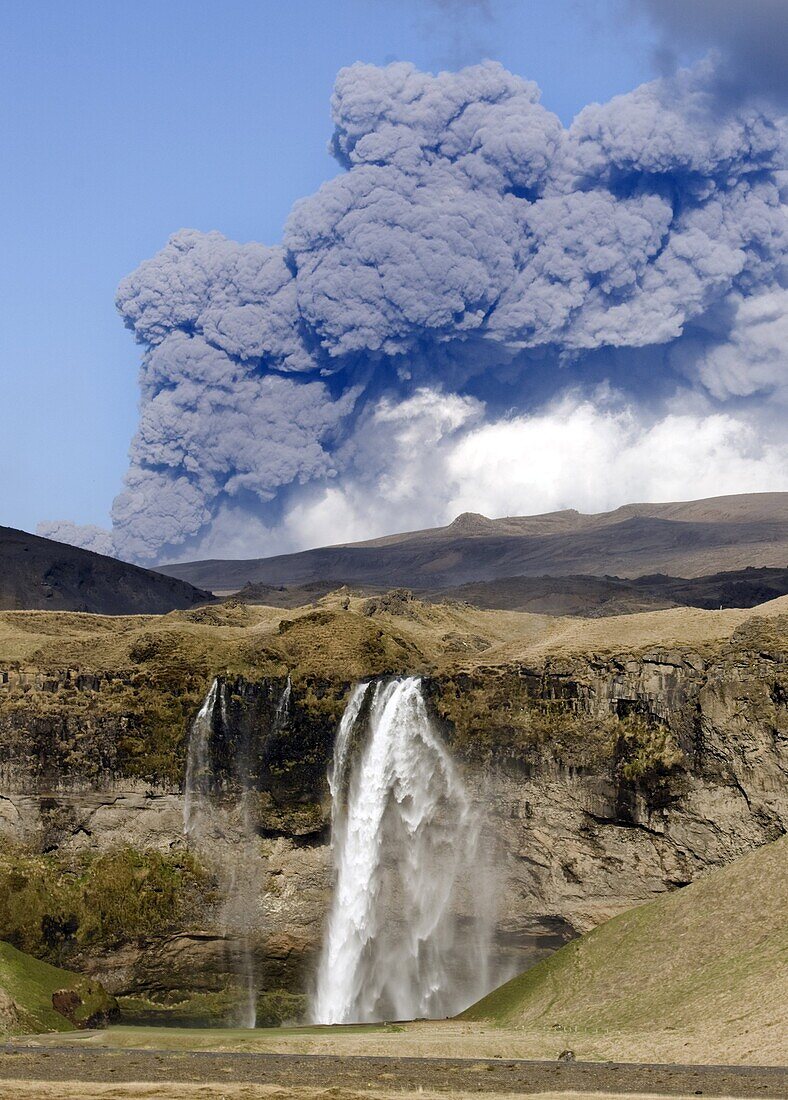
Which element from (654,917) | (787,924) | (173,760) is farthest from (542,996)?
(173,760)

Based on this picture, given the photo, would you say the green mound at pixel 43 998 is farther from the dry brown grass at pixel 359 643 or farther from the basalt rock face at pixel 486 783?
the dry brown grass at pixel 359 643

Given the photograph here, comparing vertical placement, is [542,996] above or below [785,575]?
below

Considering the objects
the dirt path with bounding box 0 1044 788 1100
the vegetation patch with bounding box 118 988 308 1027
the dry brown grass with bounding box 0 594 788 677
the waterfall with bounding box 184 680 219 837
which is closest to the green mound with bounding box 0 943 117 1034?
the vegetation patch with bounding box 118 988 308 1027

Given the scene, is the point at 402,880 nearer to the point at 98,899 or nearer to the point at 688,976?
the point at 98,899

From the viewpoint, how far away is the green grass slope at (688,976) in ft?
151

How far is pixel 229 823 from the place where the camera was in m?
77.6

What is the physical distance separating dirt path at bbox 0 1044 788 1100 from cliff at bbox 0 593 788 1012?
82.6ft

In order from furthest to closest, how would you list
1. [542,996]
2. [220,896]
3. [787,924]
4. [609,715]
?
[220,896] < [609,715] < [542,996] < [787,924]

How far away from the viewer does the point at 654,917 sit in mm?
60531

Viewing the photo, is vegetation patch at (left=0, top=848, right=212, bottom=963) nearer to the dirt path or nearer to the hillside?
the dirt path

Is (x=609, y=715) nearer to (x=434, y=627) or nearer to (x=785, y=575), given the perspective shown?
(x=434, y=627)

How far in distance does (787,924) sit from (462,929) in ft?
73.5

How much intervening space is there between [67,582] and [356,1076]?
15254 cm

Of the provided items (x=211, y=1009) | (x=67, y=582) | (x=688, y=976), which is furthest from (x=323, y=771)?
(x=67, y=582)
